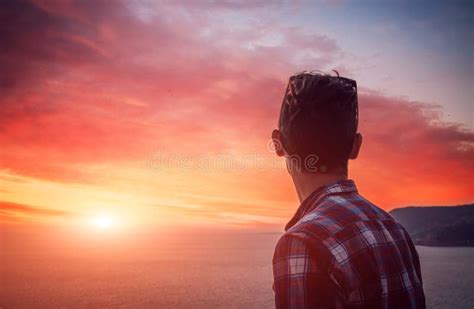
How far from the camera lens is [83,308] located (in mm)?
73125

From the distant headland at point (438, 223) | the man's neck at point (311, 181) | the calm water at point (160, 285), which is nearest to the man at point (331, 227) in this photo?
the man's neck at point (311, 181)

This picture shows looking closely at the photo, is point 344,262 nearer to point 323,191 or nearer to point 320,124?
point 323,191

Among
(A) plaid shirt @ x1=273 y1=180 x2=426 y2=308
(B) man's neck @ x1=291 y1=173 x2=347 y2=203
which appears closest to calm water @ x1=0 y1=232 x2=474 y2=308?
(B) man's neck @ x1=291 y1=173 x2=347 y2=203

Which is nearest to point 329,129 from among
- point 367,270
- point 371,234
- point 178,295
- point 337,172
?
point 337,172

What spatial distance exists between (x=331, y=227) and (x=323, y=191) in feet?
0.87

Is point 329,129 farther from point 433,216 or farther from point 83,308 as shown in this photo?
point 433,216

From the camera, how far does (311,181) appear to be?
Answer: 189 cm

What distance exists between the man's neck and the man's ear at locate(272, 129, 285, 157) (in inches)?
7.7

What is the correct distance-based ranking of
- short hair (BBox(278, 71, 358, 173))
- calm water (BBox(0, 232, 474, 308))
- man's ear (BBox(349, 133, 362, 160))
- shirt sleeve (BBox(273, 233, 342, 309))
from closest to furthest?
1. shirt sleeve (BBox(273, 233, 342, 309))
2. short hair (BBox(278, 71, 358, 173))
3. man's ear (BBox(349, 133, 362, 160))
4. calm water (BBox(0, 232, 474, 308))

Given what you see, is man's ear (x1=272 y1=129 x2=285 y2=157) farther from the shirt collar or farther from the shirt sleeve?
the shirt sleeve

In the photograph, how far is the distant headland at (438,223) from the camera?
11950 centimetres

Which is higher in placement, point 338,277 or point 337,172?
point 337,172

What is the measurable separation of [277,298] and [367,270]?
14.8 inches

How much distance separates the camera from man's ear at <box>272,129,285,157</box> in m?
2.07
